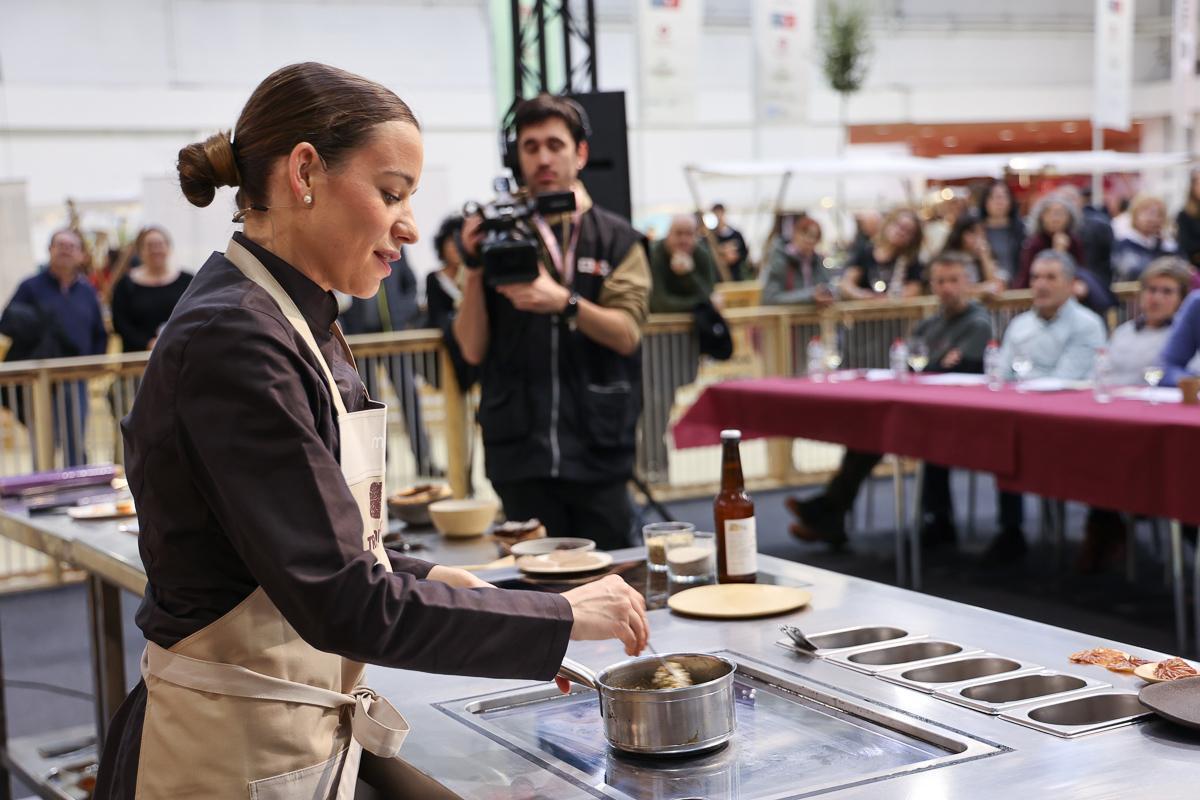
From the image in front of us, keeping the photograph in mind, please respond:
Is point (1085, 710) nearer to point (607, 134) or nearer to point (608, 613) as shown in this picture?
point (608, 613)

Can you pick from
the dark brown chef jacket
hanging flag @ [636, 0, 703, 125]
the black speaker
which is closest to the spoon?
the dark brown chef jacket

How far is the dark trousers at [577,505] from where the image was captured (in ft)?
11.2

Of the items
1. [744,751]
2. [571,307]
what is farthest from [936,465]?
[744,751]

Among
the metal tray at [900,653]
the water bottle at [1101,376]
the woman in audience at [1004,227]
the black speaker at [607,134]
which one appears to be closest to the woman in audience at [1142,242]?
the woman in audience at [1004,227]

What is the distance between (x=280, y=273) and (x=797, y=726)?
0.76 m

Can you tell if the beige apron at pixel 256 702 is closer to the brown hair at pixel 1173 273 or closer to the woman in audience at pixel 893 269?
the brown hair at pixel 1173 273

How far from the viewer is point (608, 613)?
1.47 m

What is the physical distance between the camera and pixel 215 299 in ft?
4.50

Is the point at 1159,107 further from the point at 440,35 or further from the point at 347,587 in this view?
the point at 347,587

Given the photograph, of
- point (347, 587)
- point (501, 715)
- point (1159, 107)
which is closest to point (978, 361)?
point (501, 715)

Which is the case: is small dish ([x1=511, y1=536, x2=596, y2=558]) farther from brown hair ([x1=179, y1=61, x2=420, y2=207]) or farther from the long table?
the long table

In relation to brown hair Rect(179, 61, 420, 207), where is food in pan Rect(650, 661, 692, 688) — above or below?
below

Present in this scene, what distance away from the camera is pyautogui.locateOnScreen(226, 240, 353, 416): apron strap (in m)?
1.43

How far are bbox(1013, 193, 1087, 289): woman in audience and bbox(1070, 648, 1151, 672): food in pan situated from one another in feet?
22.4
